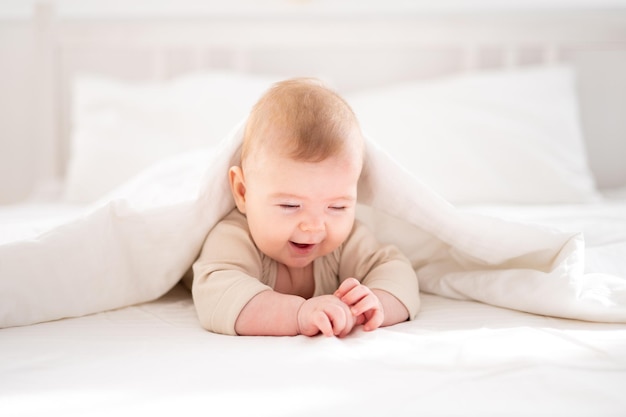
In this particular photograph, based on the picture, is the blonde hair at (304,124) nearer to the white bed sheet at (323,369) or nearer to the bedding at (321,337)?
the bedding at (321,337)

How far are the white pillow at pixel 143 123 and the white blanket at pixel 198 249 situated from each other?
671 mm

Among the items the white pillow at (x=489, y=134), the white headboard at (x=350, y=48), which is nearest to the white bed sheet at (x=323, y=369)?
the white pillow at (x=489, y=134)

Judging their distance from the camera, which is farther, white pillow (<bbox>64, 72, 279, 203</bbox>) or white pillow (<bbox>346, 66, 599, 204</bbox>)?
white pillow (<bbox>64, 72, 279, 203</bbox>)

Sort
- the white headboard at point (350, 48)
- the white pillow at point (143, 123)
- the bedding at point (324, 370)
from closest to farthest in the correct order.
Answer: the bedding at point (324, 370), the white pillow at point (143, 123), the white headboard at point (350, 48)

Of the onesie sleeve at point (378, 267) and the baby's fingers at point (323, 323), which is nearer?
the baby's fingers at point (323, 323)

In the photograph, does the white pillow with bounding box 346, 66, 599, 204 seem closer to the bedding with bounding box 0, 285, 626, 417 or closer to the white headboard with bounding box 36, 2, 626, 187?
the white headboard with bounding box 36, 2, 626, 187

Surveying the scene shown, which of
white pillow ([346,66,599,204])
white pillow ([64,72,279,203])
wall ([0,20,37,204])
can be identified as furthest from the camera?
wall ([0,20,37,204])

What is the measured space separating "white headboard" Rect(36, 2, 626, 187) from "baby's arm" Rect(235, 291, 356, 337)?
141 centimetres

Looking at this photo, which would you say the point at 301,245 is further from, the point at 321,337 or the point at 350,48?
the point at 350,48

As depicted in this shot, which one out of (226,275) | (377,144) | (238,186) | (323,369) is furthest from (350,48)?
(323,369)

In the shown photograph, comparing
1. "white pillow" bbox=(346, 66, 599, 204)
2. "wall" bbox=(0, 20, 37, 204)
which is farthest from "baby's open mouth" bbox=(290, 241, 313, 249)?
"wall" bbox=(0, 20, 37, 204)

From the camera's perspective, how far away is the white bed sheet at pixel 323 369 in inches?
22.5

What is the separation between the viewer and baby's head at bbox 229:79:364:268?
86 centimetres

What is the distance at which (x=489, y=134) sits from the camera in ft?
5.50
